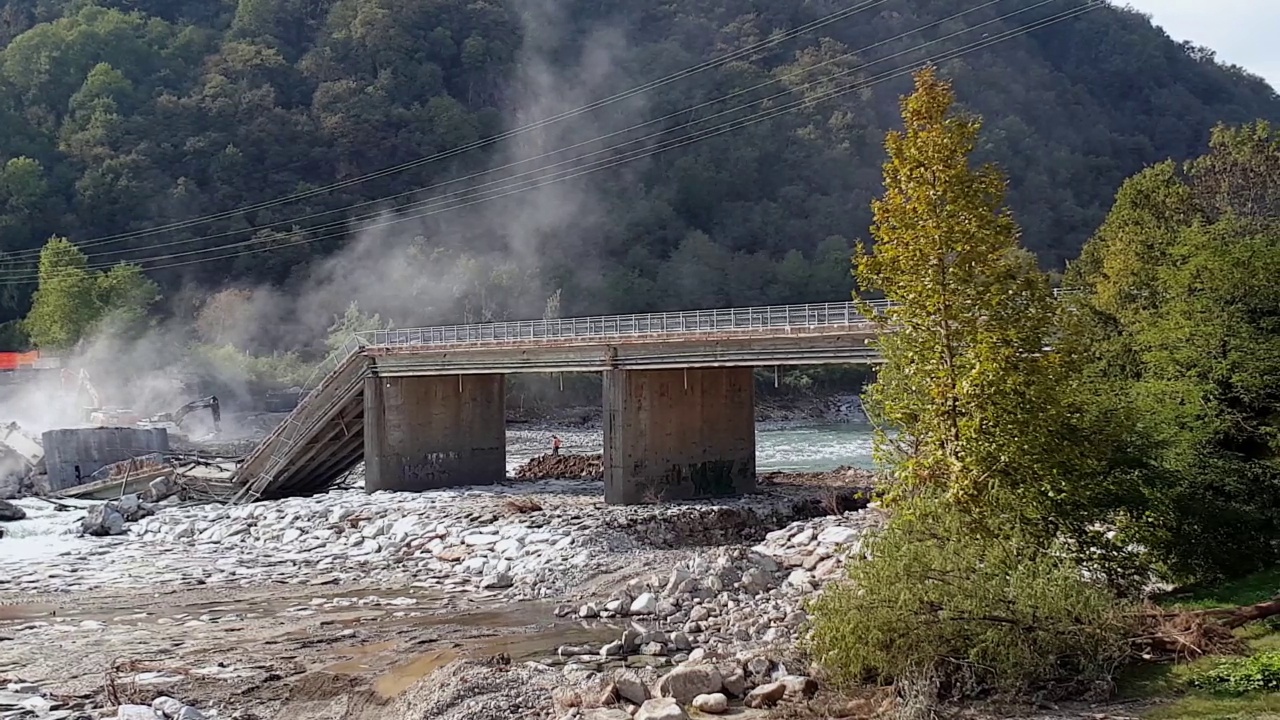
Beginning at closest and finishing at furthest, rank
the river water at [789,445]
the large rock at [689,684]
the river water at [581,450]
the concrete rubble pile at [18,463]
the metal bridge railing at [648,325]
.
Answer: the large rock at [689,684]
the metal bridge railing at [648,325]
the river water at [581,450]
the concrete rubble pile at [18,463]
the river water at [789,445]

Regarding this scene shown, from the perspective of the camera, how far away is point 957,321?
2006 centimetres

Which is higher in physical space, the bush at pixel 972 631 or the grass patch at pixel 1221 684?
the bush at pixel 972 631

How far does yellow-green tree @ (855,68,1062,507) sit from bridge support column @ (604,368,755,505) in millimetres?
18232

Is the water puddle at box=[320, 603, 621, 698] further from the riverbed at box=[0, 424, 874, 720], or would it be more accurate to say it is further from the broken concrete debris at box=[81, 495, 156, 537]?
the broken concrete debris at box=[81, 495, 156, 537]

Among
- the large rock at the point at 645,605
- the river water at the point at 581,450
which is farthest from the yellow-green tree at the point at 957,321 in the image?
the river water at the point at 581,450

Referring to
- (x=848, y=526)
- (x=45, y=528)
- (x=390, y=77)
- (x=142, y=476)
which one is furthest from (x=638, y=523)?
(x=390, y=77)

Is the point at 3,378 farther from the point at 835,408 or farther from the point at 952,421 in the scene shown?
the point at 952,421

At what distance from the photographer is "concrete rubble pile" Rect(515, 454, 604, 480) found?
50.8 m

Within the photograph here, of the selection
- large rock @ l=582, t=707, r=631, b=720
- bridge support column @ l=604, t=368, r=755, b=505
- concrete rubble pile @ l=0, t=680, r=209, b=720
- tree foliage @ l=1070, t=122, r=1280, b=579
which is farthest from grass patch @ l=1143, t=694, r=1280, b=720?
bridge support column @ l=604, t=368, r=755, b=505

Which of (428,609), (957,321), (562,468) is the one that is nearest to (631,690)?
(957,321)

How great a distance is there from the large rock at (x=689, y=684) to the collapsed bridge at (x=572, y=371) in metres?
14.6

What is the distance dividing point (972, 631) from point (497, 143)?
123 metres

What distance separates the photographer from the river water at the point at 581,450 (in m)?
38.4

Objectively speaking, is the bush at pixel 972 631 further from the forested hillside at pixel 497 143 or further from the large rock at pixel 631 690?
the forested hillside at pixel 497 143
